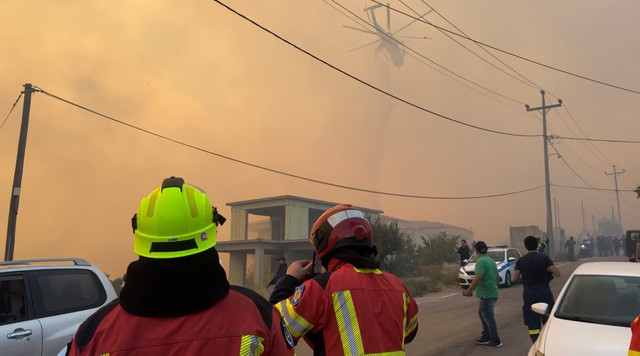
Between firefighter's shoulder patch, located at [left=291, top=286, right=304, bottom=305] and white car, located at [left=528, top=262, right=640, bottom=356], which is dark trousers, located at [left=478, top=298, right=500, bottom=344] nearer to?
white car, located at [left=528, top=262, right=640, bottom=356]

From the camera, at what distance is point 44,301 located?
5.13 m

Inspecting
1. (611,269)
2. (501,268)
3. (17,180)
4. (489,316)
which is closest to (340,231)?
(611,269)

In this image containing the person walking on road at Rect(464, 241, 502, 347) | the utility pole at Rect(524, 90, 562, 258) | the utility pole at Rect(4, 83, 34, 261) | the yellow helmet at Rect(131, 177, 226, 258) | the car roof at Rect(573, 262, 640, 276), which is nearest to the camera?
the yellow helmet at Rect(131, 177, 226, 258)

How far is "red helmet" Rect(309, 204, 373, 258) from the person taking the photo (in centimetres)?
230

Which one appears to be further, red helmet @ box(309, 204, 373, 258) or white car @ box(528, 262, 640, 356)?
white car @ box(528, 262, 640, 356)

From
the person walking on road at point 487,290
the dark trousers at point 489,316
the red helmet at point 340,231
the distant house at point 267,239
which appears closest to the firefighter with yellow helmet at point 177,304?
the red helmet at point 340,231

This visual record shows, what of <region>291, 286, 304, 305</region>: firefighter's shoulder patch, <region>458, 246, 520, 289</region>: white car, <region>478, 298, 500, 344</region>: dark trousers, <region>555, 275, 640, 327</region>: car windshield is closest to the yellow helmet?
<region>291, 286, 304, 305</region>: firefighter's shoulder patch

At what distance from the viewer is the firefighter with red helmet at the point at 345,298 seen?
205 cm

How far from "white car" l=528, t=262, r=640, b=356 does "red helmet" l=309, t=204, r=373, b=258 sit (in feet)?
8.71

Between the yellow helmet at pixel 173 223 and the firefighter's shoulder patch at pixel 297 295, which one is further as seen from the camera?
the firefighter's shoulder patch at pixel 297 295

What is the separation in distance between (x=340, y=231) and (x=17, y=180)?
50.6 ft

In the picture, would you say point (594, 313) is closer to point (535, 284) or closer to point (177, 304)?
point (535, 284)

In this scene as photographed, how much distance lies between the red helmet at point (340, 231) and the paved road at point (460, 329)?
5.61 m

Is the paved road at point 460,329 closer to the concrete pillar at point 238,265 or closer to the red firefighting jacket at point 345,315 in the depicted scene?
the red firefighting jacket at point 345,315
